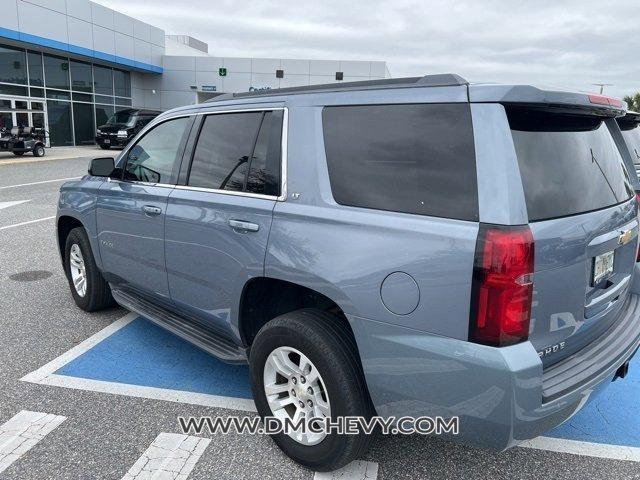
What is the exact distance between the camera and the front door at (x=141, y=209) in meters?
3.60

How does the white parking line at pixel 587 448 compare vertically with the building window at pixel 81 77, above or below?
below

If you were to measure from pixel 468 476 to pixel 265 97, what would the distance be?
2.38 meters

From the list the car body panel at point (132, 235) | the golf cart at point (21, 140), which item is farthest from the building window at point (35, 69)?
the car body panel at point (132, 235)

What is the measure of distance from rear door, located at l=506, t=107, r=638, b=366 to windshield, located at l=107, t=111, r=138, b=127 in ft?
85.5

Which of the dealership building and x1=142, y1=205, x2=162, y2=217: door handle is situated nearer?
x1=142, y1=205, x2=162, y2=217: door handle

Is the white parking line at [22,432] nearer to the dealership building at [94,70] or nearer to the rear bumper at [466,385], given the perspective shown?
the rear bumper at [466,385]

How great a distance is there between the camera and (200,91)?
3681 centimetres

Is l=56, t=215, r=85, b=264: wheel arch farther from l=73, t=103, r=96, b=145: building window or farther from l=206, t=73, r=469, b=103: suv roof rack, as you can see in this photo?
l=73, t=103, r=96, b=145: building window

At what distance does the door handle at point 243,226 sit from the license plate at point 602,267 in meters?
1.66

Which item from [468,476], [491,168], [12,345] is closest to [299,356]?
[468,476]

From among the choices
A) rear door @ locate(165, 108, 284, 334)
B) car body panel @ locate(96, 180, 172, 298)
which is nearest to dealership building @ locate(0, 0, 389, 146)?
car body panel @ locate(96, 180, 172, 298)

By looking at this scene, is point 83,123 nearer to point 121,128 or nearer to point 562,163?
point 121,128

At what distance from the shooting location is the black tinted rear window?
2135 mm

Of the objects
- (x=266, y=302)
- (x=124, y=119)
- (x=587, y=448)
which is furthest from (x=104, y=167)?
(x=124, y=119)
